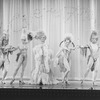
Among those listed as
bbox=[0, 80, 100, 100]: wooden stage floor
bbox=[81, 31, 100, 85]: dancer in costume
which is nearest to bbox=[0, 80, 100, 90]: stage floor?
bbox=[0, 80, 100, 100]: wooden stage floor

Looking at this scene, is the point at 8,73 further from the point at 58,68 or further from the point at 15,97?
the point at 58,68

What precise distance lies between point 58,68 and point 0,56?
82 centimetres

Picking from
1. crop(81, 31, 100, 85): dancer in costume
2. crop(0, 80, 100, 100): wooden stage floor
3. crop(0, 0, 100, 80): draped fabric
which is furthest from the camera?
crop(0, 0, 100, 80): draped fabric

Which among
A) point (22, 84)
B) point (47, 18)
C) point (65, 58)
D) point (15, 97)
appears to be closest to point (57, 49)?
point (65, 58)

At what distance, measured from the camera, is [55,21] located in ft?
11.0

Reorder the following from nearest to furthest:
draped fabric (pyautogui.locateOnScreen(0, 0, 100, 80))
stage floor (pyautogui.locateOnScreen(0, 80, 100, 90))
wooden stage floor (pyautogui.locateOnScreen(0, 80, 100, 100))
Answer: wooden stage floor (pyautogui.locateOnScreen(0, 80, 100, 100)), stage floor (pyautogui.locateOnScreen(0, 80, 100, 90)), draped fabric (pyautogui.locateOnScreen(0, 0, 100, 80))

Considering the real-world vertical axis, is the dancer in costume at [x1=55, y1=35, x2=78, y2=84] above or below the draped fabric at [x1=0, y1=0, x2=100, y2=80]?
below

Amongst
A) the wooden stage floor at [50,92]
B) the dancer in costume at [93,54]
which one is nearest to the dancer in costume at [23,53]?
the wooden stage floor at [50,92]

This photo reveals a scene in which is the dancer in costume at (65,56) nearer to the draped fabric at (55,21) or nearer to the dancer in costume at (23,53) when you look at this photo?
the draped fabric at (55,21)

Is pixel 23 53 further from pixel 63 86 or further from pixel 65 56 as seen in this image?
pixel 63 86

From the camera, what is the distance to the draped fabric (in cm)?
331

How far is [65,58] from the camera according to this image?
10.4 feet

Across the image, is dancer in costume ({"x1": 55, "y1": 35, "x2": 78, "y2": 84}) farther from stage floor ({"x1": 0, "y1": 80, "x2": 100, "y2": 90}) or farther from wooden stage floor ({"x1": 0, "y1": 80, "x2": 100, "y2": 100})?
wooden stage floor ({"x1": 0, "y1": 80, "x2": 100, "y2": 100})

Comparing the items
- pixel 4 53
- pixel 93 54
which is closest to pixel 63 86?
pixel 93 54
